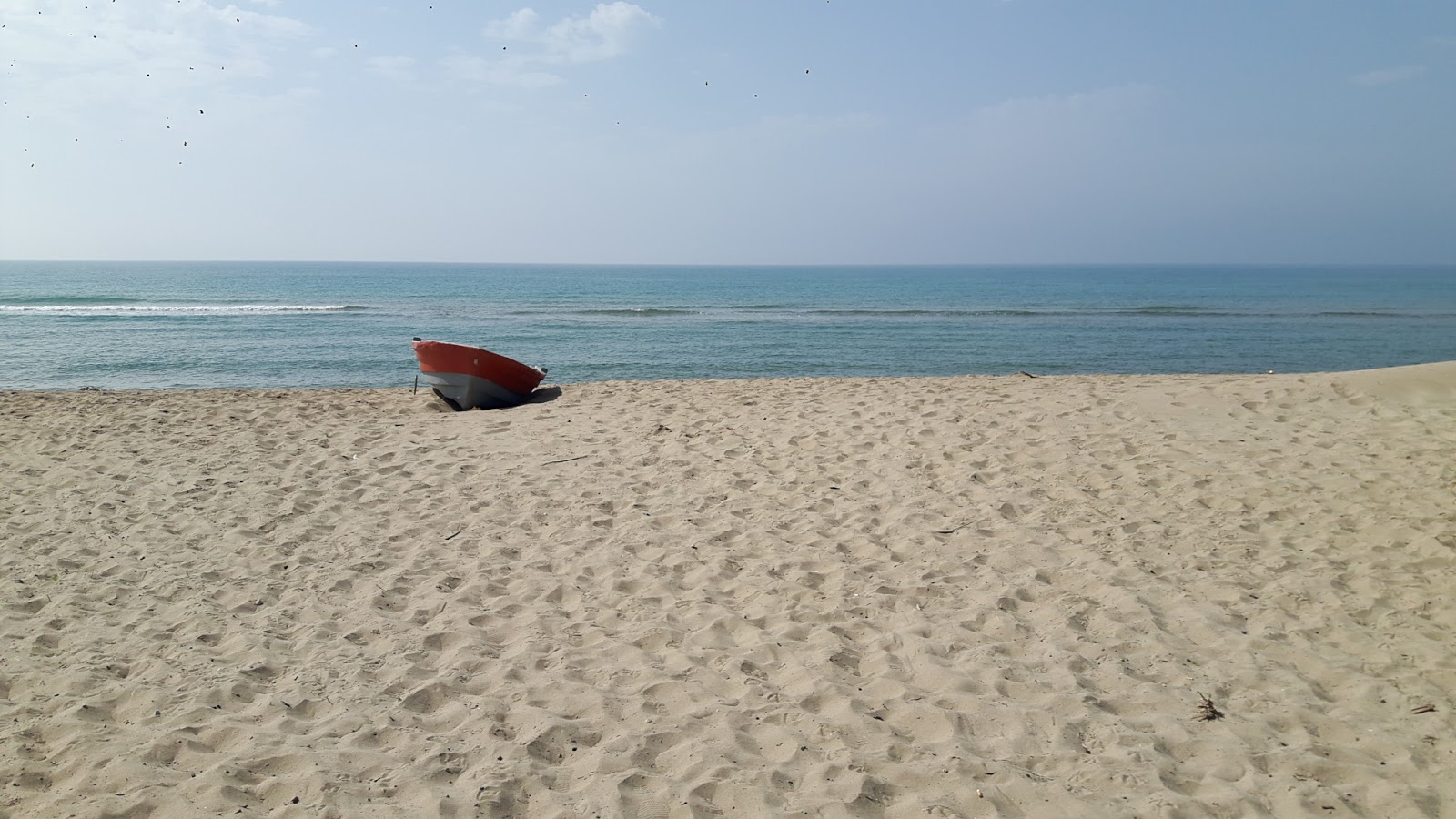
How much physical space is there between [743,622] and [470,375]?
7.93 metres

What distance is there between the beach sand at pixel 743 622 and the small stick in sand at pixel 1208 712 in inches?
0.8

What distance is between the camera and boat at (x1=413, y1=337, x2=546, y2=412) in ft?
37.3

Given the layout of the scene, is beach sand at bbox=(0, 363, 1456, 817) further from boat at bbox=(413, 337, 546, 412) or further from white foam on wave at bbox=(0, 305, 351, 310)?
white foam on wave at bbox=(0, 305, 351, 310)

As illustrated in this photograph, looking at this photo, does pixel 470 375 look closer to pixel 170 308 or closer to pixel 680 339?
pixel 680 339

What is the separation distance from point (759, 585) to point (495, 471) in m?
3.39

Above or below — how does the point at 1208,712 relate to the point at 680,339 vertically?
above

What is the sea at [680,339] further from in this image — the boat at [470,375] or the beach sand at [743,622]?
the beach sand at [743,622]

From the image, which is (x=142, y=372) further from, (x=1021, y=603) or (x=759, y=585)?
(x=1021, y=603)

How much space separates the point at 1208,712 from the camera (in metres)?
3.58

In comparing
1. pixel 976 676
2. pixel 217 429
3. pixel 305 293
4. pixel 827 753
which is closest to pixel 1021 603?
pixel 976 676

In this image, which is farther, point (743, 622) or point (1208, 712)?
point (743, 622)

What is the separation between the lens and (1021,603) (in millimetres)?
4719

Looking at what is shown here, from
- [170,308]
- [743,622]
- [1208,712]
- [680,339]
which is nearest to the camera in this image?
[1208,712]

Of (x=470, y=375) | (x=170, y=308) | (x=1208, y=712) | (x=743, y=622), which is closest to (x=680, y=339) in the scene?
(x=470, y=375)
